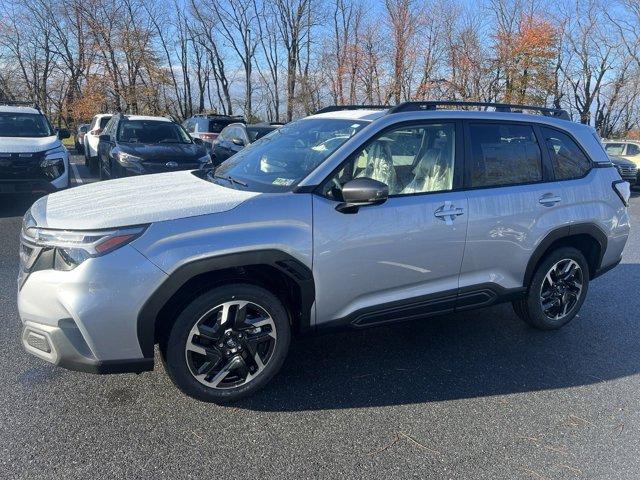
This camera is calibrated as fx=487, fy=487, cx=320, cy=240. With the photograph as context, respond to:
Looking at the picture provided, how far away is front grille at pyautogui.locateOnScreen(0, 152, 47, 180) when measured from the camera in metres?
7.60

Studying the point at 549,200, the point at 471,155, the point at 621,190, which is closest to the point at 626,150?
the point at 621,190

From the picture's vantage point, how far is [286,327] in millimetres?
3037

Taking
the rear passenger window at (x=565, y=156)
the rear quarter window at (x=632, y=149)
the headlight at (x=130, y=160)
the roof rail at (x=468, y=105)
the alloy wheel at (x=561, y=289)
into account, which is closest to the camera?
the roof rail at (x=468, y=105)

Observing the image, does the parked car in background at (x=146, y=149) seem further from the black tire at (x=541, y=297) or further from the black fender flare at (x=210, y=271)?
the black tire at (x=541, y=297)

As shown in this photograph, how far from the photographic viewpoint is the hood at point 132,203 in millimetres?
2621

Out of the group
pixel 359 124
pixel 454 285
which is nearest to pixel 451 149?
pixel 359 124

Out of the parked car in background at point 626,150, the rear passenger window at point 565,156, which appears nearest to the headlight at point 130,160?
the rear passenger window at point 565,156

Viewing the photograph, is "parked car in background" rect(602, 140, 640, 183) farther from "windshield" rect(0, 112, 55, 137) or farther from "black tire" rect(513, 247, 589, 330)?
"windshield" rect(0, 112, 55, 137)

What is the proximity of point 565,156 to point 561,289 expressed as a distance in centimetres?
113

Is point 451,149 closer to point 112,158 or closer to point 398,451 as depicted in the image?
point 398,451

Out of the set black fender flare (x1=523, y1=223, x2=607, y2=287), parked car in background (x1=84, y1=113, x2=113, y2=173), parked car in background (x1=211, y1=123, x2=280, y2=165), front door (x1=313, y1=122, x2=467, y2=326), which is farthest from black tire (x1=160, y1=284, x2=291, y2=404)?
parked car in background (x1=84, y1=113, x2=113, y2=173)

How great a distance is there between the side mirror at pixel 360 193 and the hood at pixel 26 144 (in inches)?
273

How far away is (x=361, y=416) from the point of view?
2891 mm

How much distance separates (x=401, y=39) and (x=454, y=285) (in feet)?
92.1
